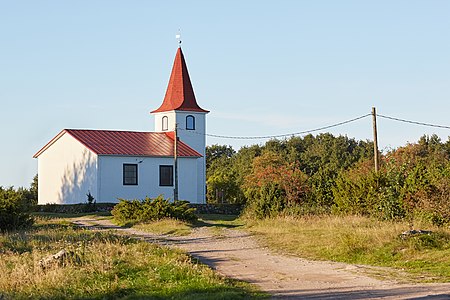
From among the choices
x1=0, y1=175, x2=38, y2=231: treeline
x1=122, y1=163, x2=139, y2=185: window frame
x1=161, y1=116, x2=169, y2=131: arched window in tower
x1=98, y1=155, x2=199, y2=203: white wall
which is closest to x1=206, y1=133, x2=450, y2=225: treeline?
x1=98, y1=155, x2=199, y2=203: white wall

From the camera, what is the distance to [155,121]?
55.7 m

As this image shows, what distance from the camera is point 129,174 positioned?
48.5 m

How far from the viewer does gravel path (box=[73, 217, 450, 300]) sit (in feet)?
41.4

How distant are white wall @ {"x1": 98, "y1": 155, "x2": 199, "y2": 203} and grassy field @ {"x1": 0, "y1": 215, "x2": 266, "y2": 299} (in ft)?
94.0

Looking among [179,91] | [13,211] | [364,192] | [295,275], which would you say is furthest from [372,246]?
[179,91]

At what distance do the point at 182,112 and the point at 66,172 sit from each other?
954 cm

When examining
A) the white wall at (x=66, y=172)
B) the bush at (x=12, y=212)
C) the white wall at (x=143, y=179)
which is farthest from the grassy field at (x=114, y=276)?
the white wall at (x=66, y=172)

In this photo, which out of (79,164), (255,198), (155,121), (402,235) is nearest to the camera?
(402,235)

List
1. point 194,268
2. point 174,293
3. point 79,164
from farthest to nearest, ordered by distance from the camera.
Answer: point 79,164, point 194,268, point 174,293

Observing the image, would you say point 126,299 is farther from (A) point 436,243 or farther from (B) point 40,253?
(A) point 436,243

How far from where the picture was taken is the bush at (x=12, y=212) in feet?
95.5

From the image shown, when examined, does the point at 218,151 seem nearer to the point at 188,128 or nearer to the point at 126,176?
the point at 188,128

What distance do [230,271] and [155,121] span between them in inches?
1581

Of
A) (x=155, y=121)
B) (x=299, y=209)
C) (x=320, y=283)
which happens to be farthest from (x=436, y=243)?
(x=155, y=121)
